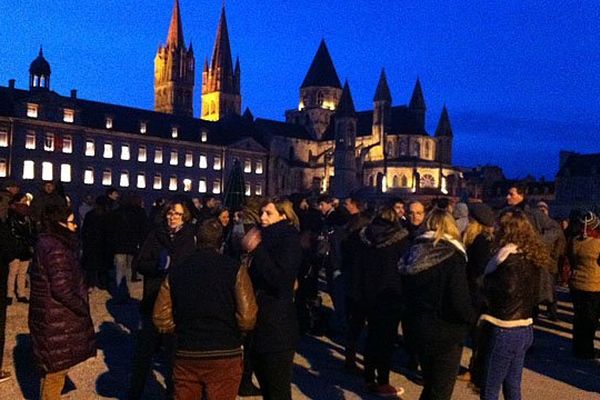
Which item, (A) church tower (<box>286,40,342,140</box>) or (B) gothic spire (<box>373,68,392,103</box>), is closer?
(B) gothic spire (<box>373,68,392,103</box>)

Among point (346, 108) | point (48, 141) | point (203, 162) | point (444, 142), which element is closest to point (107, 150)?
point (48, 141)

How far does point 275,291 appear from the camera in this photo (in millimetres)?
5129

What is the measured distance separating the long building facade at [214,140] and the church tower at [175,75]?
18cm

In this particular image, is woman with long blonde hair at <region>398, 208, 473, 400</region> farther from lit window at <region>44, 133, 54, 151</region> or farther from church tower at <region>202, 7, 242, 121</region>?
church tower at <region>202, 7, 242, 121</region>

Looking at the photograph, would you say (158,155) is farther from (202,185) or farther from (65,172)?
(65,172)

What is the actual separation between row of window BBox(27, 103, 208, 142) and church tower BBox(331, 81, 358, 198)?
18208mm

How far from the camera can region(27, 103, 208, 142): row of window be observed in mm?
63359

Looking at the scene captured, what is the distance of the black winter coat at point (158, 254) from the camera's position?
6281mm

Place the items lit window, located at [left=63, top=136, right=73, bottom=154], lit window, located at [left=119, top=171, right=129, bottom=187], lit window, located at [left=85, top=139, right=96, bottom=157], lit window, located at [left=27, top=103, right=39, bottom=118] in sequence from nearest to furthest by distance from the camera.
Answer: lit window, located at [left=27, top=103, right=39, bottom=118]
lit window, located at [left=63, top=136, right=73, bottom=154]
lit window, located at [left=85, top=139, right=96, bottom=157]
lit window, located at [left=119, top=171, right=129, bottom=187]

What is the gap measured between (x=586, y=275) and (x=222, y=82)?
4325 inches

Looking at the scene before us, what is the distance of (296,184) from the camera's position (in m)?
91.4

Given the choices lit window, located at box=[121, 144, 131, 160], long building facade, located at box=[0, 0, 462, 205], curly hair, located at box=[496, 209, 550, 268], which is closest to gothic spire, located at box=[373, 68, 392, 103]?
long building facade, located at box=[0, 0, 462, 205]

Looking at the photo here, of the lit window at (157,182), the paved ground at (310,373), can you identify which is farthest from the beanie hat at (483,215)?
the lit window at (157,182)

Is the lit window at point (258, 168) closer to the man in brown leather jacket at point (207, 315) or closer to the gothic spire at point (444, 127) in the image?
the gothic spire at point (444, 127)
